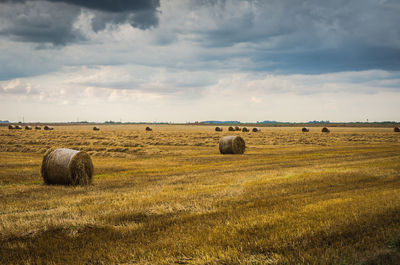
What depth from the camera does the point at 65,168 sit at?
Result: 47.5 ft

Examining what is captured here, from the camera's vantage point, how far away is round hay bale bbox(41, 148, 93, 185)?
14.5 m

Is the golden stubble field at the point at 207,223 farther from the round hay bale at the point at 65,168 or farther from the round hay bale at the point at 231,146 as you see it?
the round hay bale at the point at 231,146

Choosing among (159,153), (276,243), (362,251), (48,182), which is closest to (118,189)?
(48,182)

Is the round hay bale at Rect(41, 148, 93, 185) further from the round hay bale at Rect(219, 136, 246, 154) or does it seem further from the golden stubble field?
the round hay bale at Rect(219, 136, 246, 154)

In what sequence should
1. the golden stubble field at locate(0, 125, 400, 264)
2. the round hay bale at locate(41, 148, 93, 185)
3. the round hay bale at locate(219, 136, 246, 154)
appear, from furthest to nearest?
the round hay bale at locate(219, 136, 246, 154), the round hay bale at locate(41, 148, 93, 185), the golden stubble field at locate(0, 125, 400, 264)

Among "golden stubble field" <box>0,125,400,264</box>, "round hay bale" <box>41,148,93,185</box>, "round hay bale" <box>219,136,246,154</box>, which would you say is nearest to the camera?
"golden stubble field" <box>0,125,400,264</box>

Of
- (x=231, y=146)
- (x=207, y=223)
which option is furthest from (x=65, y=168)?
(x=231, y=146)

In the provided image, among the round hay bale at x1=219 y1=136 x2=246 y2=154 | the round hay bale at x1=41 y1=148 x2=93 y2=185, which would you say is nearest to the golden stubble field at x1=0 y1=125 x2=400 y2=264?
the round hay bale at x1=41 y1=148 x2=93 y2=185

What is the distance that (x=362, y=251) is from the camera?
5.98 metres

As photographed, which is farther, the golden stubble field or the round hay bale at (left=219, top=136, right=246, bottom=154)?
the round hay bale at (left=219, top=136, right=246, bottom=154)

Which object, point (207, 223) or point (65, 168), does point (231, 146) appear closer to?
point (65, 168)

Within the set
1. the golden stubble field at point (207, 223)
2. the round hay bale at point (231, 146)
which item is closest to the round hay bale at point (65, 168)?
the golden stubble field at point (207, 223)

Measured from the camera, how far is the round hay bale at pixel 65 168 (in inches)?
573

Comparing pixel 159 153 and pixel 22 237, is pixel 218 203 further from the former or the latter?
pixel 159 153
